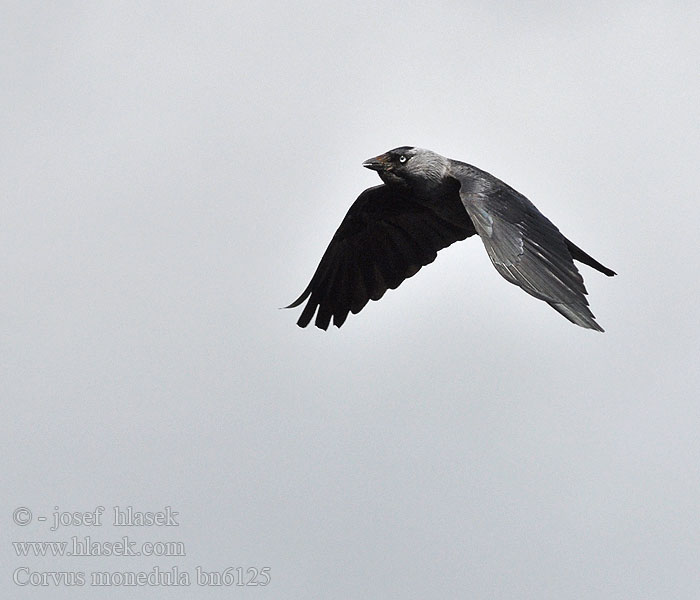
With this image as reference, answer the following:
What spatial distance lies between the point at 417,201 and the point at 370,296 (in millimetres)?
1863

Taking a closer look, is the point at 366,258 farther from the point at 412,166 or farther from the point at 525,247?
the point at 525,247

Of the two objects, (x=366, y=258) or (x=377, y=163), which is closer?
(x=377, y=163)

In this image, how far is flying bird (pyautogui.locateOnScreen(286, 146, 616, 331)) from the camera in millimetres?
14664

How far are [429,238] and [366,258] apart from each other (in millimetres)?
940

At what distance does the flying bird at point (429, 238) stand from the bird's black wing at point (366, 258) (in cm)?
1

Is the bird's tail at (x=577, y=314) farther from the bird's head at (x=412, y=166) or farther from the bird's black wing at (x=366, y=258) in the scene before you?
the bird's black wing at (x=366, y=258)

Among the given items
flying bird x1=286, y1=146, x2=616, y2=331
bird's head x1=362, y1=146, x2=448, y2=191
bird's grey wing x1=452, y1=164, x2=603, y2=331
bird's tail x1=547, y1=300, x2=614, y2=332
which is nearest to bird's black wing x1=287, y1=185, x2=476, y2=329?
flying bird x1=286, y1=146, x2=616, y2=331

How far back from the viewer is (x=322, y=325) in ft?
63.9

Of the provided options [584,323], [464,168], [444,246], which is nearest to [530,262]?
[584,323]

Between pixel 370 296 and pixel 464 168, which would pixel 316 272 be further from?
pixel 464 168

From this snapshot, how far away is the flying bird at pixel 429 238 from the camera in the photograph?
14.7 metres

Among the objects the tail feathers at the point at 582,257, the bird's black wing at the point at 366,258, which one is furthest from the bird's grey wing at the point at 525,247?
the bird's black wing at the point at 366,258

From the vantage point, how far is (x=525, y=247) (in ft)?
49.2

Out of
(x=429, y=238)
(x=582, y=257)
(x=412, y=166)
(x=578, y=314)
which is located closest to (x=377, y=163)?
(x=412, y=166)
